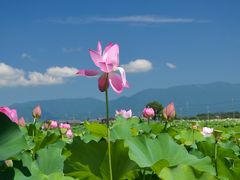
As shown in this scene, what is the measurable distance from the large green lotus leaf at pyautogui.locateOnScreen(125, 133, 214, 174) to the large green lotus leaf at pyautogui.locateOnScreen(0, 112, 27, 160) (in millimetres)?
369

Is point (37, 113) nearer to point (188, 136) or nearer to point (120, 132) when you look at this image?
point (188, 136)

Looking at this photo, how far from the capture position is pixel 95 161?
1293mm

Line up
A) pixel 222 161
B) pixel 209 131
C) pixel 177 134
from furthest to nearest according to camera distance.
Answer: pixel 209 131
pixel 177 134
pixel 222 161

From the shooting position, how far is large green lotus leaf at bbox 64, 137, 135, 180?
1250 mm

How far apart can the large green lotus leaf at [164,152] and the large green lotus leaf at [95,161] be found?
0.20 feet

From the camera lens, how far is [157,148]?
4.62 feet

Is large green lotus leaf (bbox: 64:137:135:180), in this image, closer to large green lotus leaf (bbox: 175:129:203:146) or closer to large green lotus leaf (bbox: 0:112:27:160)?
large green lotus leaf (bbox: 0:112:27:160)

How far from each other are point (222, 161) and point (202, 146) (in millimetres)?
392

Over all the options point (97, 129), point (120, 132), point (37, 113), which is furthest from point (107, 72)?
point (37, 113)

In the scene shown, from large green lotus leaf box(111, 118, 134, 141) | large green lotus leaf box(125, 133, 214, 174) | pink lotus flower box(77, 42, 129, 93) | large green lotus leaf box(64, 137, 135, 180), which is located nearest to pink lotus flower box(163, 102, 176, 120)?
large green lotus leaf box(111, 118, 134, 141)

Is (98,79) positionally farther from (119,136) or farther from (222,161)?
(119,136)

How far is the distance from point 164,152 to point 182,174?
1.24 ft

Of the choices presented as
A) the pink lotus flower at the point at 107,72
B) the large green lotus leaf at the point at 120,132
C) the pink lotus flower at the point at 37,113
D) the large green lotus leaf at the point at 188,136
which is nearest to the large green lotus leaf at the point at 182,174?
the pink lotus flower at the point at 107,72

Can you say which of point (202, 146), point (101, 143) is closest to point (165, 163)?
point (101, 143)
